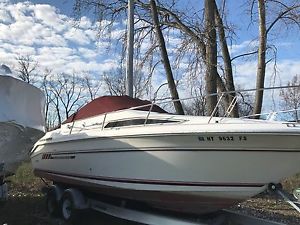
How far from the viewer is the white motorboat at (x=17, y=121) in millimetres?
7207

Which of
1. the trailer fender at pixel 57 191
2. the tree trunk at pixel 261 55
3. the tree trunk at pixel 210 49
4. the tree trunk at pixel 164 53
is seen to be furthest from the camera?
the tree trunk at pixel 164 53

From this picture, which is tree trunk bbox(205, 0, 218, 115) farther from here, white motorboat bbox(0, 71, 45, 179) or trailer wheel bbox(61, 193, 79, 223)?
trailer wheel bbox(61, 193, 79, 223)

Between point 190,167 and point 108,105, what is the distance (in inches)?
99.5

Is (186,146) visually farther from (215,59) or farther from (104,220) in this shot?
(215,59)

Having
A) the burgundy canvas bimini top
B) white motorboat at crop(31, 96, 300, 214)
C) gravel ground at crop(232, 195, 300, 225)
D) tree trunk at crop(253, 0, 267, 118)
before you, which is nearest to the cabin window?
white motorboat at crop(31, 96, 300, 214)

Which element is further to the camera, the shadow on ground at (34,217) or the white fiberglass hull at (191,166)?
the shadow on ground at (34,217)

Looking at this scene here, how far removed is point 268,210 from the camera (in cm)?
900

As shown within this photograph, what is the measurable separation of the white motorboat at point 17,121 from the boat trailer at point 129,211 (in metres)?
0.97

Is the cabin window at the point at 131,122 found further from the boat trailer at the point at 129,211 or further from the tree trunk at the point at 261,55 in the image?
the tree trunk at the point at 261,55

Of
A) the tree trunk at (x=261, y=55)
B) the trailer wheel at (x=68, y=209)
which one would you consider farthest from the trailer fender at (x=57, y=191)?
the tree trunk at (x=261, y=55)

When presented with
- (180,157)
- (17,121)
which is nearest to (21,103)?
(17,121)

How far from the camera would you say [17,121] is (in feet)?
24.0

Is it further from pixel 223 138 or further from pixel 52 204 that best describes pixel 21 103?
pixel 223 138

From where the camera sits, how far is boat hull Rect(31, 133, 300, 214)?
585cm
